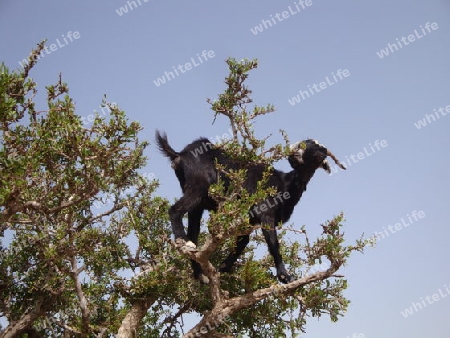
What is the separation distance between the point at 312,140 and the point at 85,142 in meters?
4.77

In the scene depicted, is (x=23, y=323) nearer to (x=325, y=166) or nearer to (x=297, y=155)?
(x=297, y=155)

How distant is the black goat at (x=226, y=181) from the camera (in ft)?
26.4

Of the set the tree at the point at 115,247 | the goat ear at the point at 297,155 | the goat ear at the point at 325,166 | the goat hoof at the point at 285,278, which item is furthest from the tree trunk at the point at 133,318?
the goat ear at the point at 325,166

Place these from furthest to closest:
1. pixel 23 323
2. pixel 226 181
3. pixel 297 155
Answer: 1. pixel 23 323
2. pixel 297 155
3. pixel 226 181

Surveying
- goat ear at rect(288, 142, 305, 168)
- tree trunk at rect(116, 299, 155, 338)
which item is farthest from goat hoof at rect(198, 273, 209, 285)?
goat ear at rect(288, 142, 305, 168)

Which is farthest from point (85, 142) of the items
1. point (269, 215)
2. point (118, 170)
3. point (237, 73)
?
point (269, 215)

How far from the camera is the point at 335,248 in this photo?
7207 millimetres

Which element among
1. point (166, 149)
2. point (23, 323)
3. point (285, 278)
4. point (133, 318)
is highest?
point (166, 149)

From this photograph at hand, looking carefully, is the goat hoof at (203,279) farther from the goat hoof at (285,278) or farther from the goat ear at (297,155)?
the goat ear at (297,155)

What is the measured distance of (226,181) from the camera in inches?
339

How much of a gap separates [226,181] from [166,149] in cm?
141

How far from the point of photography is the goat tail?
335 inches

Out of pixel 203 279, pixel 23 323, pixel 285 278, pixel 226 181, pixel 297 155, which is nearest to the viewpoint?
pixel 285 278

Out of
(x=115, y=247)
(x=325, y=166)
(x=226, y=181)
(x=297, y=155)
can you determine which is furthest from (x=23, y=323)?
(x=325, y=166)
